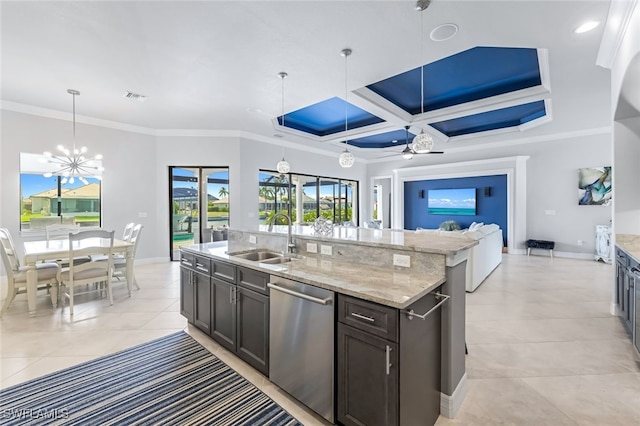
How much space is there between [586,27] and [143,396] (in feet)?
16.7

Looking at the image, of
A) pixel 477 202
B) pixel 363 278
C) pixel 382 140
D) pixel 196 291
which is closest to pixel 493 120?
pixel 477 202

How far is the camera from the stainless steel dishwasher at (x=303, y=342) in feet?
5.66

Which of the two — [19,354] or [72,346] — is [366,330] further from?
[19,354]

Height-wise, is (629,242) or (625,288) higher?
(629,242)

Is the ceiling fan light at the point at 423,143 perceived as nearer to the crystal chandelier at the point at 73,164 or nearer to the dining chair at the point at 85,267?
the dining chair at the point at 85,267

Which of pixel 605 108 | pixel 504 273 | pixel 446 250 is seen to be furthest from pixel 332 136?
pixel 446 250

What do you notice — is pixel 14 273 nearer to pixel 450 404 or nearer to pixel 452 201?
pixel 450 404

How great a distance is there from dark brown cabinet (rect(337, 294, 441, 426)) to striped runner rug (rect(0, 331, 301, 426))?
1.79ft

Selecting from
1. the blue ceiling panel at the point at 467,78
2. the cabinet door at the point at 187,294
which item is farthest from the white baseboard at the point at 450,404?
the blue ceiling panel at the point at 467,78

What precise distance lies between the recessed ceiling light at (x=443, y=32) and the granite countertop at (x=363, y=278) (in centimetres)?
242

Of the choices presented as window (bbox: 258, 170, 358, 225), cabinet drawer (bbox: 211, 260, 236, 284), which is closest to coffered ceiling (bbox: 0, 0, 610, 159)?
window (bbox: 258, 170, 358, 225)

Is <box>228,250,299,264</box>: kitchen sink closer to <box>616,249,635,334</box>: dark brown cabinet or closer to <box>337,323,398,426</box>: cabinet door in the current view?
<box>337,323,398,426</box>: cabinet door

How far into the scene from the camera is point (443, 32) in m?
2.84

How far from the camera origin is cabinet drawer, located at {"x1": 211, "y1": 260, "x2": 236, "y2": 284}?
2.43 meters
